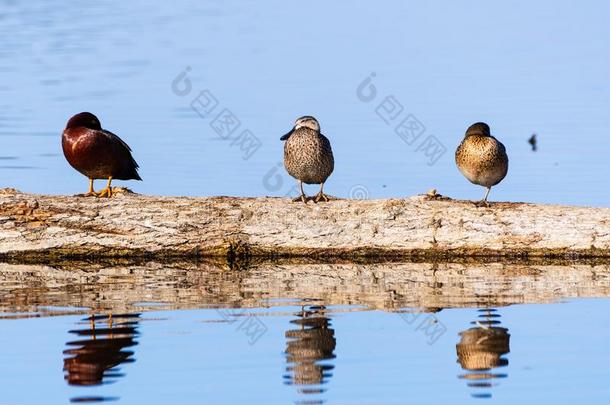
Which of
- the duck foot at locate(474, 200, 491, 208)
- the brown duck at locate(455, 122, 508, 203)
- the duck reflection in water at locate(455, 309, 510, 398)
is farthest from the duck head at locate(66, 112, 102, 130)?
the duck reflection in water at locate(455, 309, 510, 398)

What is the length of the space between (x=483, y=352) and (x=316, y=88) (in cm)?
1860

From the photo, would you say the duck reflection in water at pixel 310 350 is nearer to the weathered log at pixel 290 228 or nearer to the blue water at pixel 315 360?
the blue water at pixel 315 360

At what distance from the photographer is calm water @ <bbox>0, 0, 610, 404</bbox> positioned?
916 cm

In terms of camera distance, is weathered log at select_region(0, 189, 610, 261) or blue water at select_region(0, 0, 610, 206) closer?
weathered log at select_region(0, 189, 610, 261)

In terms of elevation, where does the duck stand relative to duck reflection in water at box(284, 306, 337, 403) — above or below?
above

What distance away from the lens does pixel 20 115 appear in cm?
2516

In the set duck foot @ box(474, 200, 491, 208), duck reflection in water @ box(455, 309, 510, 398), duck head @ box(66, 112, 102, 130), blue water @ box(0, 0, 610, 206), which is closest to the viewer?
duck reflection in water @ box(455, 309, 510, 398)

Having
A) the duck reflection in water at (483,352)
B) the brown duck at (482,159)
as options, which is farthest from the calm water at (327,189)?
the brown duck at (482,159)

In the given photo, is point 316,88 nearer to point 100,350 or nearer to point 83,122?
point 83,122

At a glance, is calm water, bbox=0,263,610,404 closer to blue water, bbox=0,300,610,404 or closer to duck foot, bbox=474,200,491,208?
blue water, bbox=0,300,610,404

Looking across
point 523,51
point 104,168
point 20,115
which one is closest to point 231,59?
point 523,51

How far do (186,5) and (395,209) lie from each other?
48284mm

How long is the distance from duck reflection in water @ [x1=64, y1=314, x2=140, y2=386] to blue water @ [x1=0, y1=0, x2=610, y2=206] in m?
7.15

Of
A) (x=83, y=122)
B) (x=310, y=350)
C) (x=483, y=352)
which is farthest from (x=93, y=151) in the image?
(x=483, y=352)
